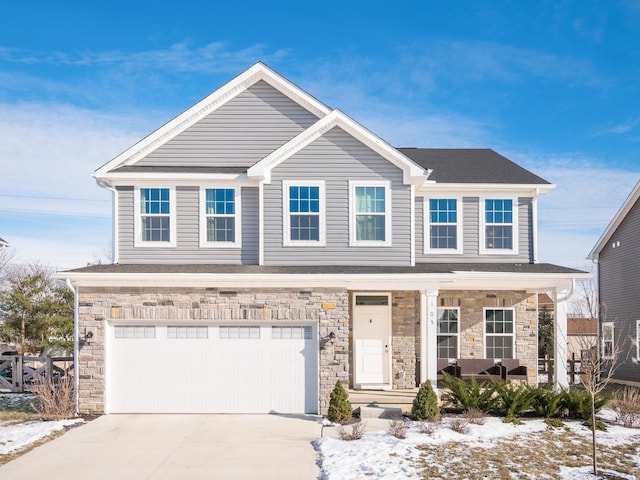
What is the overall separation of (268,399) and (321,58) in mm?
10430

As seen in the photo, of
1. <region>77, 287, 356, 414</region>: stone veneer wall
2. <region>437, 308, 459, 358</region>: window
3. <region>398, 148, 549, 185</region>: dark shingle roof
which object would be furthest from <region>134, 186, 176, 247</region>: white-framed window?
<region>437, 308, 459, 358</region>: window

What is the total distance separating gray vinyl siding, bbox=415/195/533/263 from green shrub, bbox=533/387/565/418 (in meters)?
4.74

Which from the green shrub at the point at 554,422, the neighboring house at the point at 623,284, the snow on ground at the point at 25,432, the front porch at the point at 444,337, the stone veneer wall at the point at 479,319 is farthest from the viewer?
the neighboring house at the point at 623,284

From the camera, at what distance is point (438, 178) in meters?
16.7

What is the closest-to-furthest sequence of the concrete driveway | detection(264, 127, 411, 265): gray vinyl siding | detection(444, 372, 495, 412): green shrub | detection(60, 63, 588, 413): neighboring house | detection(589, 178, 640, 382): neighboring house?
the concrete driveway < detection(444, 372, 495, 412): green shrub < detection(60, 63, 588, 413): neighboring house < detection(264, 127, 411, 265): gray vinyl siding < detection(589, 178, 640, 382): neighboring house

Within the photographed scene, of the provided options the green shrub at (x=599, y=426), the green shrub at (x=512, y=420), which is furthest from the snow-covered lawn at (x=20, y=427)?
the green shrub at (x=599, y=426)

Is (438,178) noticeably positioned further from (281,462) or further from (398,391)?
(281,462)

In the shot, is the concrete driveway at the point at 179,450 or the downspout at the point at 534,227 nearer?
the concrete driveway at the point at 179,450

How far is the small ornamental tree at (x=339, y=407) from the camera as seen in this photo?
12.4 meters

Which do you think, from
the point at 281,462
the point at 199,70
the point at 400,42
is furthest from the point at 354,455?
the point at 199,70

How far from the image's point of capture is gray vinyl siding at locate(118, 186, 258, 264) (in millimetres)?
14867

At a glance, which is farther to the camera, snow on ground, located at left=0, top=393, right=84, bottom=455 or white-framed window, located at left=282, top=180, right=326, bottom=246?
white-framed window, located at left=282, top=180, right=326, bottom=246

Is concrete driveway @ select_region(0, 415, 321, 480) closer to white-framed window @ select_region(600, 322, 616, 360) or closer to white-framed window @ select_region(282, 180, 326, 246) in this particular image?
white-framed window @ select_region(282, 180, 326, 246)

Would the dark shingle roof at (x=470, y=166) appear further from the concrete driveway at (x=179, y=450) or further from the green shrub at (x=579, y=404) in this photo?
the concrete driveway at (x=179, y=450)
